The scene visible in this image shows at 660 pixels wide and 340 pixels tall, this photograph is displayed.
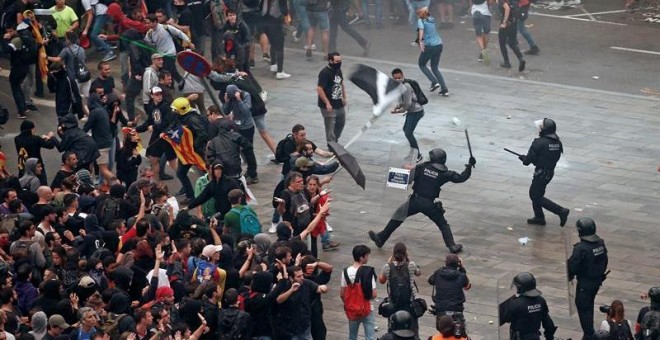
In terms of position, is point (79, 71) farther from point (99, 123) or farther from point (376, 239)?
point (376, 239)

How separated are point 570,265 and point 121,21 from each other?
9.99 meters

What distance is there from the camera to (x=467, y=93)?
24.7 meters

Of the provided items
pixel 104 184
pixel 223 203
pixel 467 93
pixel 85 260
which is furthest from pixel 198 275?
pixel 467 93

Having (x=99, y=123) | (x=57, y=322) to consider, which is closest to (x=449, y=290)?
(x=57, y=322)

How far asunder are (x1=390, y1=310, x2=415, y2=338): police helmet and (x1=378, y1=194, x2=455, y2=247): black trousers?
4.58 meters

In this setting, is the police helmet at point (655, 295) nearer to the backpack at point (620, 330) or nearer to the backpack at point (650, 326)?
the backpack at point (650, 326)

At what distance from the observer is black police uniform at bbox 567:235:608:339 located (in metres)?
15.6

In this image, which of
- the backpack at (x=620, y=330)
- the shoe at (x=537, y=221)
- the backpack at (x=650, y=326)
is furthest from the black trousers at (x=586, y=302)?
the shoe at (x=537, y=221)

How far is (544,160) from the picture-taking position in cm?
1853

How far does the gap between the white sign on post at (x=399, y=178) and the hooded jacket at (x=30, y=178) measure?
4.10 m

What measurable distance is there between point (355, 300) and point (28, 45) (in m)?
8.95

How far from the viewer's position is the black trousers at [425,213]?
17.6 metres

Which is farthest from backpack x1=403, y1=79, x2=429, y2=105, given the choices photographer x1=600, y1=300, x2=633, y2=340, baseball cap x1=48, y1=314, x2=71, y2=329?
baseball cap x1=48, y1=314, x2=71, y2=329

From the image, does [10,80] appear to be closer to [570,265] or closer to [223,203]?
[223,203]
